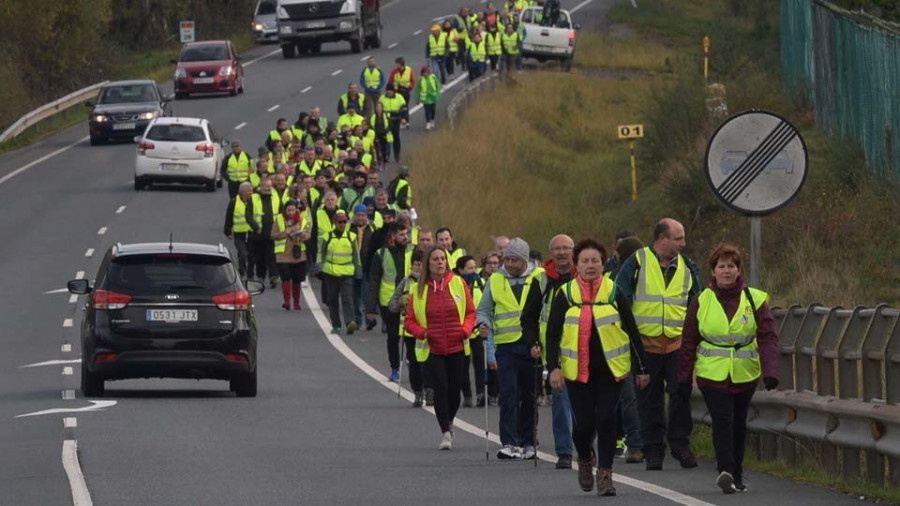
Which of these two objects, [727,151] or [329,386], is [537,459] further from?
[329,386]

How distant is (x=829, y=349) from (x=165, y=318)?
25.6 feet

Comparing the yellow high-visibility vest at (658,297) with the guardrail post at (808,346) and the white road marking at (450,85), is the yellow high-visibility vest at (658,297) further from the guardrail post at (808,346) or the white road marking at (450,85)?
the white road marking at (450,85)

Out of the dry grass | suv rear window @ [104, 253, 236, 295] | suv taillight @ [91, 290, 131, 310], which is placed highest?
suv rear window @ [104, 253, 236, 295]

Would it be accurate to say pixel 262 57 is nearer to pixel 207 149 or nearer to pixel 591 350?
pixel 207 149

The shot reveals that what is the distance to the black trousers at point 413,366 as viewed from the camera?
18.9 meters

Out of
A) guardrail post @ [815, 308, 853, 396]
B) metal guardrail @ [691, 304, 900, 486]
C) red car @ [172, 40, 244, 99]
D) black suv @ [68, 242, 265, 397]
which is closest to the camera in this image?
metal guardrail @ [691, 304, 900, 486]

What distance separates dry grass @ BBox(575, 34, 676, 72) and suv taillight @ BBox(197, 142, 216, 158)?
20331 mm

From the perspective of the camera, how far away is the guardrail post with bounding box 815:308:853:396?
13242 mm

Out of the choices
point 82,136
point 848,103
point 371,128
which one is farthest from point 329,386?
point 82,136

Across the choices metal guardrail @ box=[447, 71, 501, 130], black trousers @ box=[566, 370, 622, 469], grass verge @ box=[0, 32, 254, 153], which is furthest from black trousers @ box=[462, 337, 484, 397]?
grass verge @ box=[0, 32, 254, 153]

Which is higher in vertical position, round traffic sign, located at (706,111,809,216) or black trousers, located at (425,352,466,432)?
round traffic sign, located at (706,111,809,216)

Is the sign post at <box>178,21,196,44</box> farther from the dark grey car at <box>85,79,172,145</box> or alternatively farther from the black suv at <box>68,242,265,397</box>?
the black suv at <box>68,242,265,397</box>

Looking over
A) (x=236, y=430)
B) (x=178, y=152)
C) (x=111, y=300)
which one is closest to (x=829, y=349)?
(x=236, y=430)

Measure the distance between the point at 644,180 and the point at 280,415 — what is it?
24210 mm
